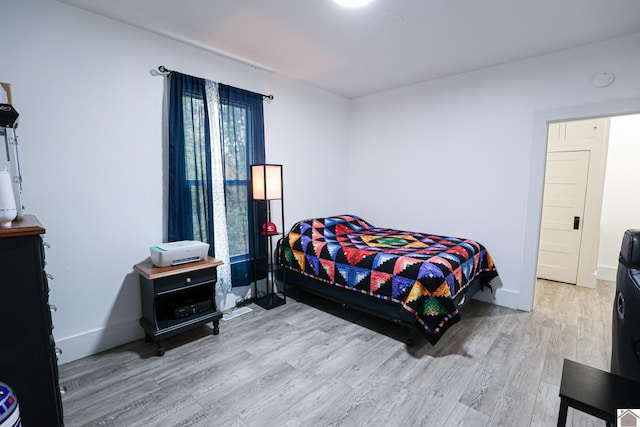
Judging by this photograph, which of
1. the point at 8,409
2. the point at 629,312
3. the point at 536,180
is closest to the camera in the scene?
the point at 8,409

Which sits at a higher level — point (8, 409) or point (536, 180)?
point (536, 180)

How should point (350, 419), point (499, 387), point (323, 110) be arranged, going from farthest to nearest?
point (323, 110) → point (499, 387) → point (350, 419)

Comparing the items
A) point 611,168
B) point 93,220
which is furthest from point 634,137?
point 93,220

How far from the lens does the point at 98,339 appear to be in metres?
2.35

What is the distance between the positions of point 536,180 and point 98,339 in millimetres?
4109

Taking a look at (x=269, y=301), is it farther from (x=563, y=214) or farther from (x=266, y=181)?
(x=563, y=214)

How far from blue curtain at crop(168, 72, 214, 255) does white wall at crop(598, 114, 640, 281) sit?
4.94 meters

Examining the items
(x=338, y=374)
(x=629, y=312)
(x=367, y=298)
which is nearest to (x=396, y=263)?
(x=367, y=298)

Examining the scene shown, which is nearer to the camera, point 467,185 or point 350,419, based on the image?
point 350,419

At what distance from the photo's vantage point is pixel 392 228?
4145 mm

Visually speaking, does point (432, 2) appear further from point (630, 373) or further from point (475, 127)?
point (630, 373)

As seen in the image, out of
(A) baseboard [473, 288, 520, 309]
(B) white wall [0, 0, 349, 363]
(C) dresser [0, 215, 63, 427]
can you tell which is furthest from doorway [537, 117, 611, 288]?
(C) dresser [0, 215, 63, 427]

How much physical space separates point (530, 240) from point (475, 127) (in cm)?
132

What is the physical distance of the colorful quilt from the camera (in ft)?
7.62
